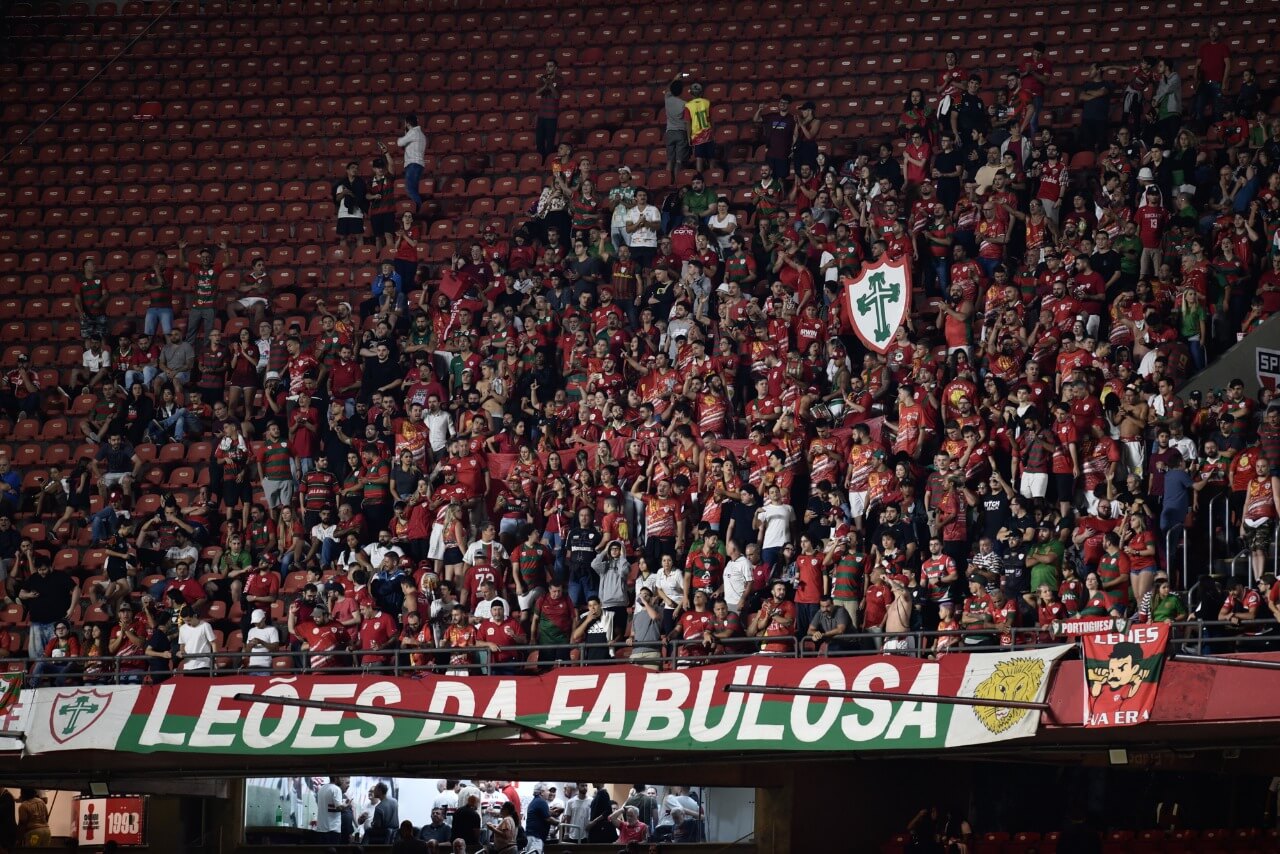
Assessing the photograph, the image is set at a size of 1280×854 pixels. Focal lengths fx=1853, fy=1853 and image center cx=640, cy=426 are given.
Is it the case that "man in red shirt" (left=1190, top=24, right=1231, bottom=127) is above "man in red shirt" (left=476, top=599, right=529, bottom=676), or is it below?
above

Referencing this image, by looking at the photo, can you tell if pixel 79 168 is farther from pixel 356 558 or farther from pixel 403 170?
pixel 356 558

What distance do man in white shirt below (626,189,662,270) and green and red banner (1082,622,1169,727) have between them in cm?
949

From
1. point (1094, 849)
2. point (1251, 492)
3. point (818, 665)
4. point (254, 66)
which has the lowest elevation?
point (1094, 849)

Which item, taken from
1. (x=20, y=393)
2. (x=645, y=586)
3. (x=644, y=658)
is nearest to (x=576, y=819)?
(x=645, y=586)

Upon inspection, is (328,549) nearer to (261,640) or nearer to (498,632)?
(261,640)

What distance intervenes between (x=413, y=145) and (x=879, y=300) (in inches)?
326

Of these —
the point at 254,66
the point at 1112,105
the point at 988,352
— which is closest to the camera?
the point at 988,352

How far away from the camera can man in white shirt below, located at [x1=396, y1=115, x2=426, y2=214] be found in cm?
2456

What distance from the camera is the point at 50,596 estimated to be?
18844 millimetres

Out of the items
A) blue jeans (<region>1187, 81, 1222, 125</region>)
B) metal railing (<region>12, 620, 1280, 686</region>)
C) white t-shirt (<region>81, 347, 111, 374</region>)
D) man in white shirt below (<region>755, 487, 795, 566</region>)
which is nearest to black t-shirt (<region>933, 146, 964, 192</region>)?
blue jeans (<region>1187, 81, 1222, 125</region>)

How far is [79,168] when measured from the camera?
→ 2659 centimetres

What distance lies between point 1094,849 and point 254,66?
59.4 feet

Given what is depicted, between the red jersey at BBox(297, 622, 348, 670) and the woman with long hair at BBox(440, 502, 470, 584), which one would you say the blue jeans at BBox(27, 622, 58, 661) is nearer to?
the red jersey at BBox(297, 622, 348, 670)

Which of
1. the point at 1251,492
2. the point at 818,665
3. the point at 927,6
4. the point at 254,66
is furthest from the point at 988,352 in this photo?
the point at 254,66
